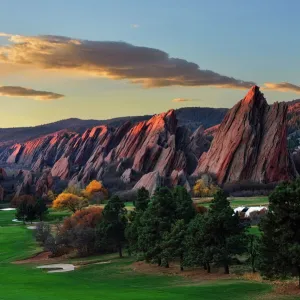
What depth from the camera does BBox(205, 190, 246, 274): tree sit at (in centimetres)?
5162

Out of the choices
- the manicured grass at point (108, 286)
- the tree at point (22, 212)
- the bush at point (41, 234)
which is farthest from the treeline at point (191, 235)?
the tree at point (22, 212)

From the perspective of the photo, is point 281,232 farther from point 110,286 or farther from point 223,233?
point 110,286

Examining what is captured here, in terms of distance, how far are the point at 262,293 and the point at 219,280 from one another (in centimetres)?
917

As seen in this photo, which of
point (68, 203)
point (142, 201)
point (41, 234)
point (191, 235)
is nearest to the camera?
point (191, 235)

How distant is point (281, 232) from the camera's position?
1576 inches

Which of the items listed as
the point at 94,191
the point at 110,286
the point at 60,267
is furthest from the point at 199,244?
the point at 94,191

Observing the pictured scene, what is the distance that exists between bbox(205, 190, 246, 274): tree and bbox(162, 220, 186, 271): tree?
17.7 ft

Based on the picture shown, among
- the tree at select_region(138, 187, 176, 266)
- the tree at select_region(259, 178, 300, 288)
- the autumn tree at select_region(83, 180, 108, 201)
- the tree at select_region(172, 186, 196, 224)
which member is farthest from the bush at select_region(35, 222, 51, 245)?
the autumn tree at select_region(83, 180, 108, 201)

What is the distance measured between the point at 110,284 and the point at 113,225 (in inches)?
952

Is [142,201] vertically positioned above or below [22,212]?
above

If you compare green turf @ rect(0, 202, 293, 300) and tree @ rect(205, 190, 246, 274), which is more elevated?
tree @ rect(205, 190, 246, 274)

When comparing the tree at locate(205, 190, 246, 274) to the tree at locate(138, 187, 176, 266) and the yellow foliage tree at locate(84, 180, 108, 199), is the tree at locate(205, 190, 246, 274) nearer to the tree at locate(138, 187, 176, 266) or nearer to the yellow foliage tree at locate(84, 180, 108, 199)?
the tree at locate(138, 187, 176, 266)

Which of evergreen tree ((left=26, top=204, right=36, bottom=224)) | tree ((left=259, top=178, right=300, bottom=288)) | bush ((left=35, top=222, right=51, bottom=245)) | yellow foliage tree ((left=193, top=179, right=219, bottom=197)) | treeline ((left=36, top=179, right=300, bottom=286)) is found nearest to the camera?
tree ((left=259, top=178, right=300, bottom=288))

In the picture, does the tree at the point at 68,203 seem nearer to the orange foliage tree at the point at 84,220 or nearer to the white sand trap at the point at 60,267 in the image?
the orange foliage tree at the point at 84,220
